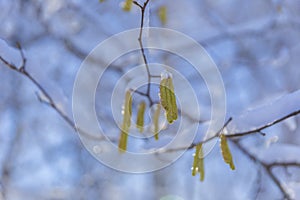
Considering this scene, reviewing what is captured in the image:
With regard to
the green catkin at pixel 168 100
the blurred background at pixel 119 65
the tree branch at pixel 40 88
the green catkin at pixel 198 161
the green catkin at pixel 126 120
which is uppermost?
the blurred background at pixel 119 65

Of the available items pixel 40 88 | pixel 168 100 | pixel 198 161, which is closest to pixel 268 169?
pixel 198 161

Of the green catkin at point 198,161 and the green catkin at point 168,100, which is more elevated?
the green catkin at point 168,100

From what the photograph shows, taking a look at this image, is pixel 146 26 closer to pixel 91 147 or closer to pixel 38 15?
pixel 91 147

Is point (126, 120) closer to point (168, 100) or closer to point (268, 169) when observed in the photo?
point (168, 100)

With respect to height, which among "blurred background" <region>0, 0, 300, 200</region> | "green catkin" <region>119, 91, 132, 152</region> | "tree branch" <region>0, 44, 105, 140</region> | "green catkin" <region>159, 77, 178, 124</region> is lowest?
"green catkin" <region>159, 77, 178, 124</region>

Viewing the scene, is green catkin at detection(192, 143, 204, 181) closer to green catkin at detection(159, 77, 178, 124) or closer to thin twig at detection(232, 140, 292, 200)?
green catkin at detection(159, 77, 178, 124)

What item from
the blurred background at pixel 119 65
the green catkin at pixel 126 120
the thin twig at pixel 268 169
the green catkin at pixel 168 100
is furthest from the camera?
the blurred background at pixel 119 65

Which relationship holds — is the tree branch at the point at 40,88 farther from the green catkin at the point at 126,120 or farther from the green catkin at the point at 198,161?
the green catkin at the point at 198,161

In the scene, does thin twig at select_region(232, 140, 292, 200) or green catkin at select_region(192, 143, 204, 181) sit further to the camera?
thin twig at select_region(232, 140, 292, 200)

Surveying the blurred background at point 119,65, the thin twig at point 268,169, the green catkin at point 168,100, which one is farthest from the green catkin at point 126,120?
the blurred background at point 119,65

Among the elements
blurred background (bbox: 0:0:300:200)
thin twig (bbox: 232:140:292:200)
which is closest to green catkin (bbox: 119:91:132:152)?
thin twig (bbox: 232:140:292:200)
